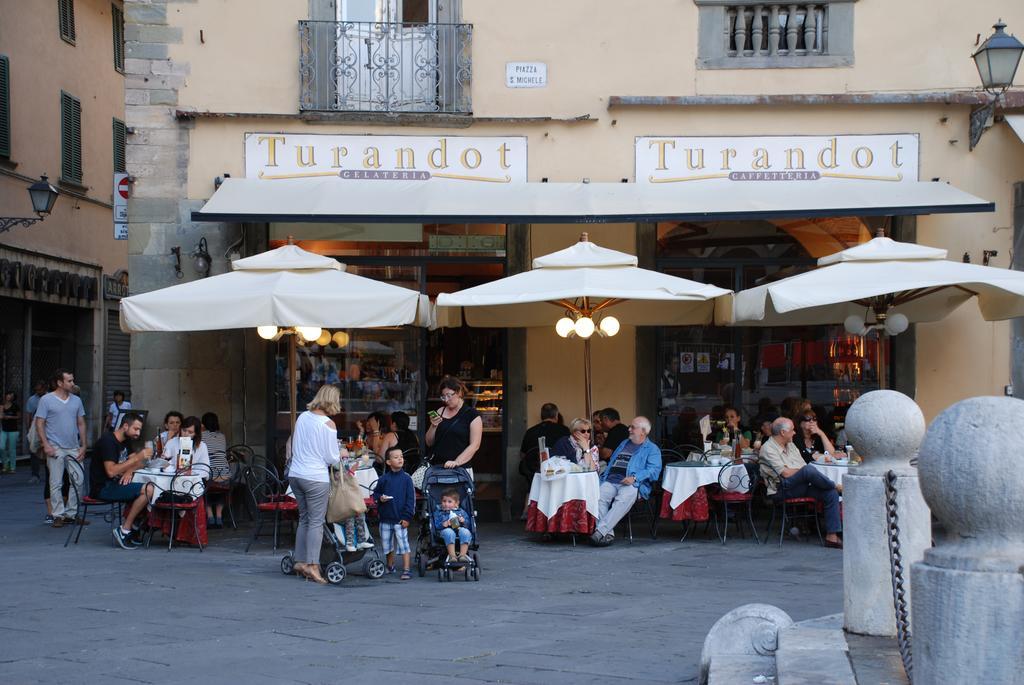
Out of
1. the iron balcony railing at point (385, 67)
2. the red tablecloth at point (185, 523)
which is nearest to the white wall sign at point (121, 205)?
the iron balcony railing at point (385, 67)

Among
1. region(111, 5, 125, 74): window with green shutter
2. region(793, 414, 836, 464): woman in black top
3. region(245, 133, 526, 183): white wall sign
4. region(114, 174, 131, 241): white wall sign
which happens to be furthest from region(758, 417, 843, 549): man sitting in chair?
region(111, 5, 125, 74): window with green shutter

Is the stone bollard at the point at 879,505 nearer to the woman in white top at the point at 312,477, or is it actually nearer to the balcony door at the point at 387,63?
the woman in white top at the point at 312,477

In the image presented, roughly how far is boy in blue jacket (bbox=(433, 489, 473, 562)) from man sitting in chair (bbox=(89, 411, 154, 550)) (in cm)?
310

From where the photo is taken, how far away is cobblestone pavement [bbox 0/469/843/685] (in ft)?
20.5

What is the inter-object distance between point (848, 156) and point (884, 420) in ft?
27.1

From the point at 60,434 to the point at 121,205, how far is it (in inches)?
117

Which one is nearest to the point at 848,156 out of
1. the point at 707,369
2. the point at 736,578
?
the point at 707,369

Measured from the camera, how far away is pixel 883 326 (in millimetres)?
12094

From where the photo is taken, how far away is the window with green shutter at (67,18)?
893 inches

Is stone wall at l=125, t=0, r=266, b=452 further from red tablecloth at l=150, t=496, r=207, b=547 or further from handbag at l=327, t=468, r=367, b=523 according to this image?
handbag at l=327, t=468, r=367, b=523

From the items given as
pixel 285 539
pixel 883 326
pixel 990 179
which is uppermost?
pixel 990 179

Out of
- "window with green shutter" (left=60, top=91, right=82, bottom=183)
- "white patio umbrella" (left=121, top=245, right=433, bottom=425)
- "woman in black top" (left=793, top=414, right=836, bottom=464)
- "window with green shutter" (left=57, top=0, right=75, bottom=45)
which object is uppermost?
"window with green shutter" (left=57, top=0, right=75, bottom=45)

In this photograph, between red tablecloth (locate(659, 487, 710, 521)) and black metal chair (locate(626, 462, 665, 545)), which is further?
black metal chair (locate(626, 462, 665, 545))

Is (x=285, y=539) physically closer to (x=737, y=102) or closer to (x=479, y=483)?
(x=479, y=483)
